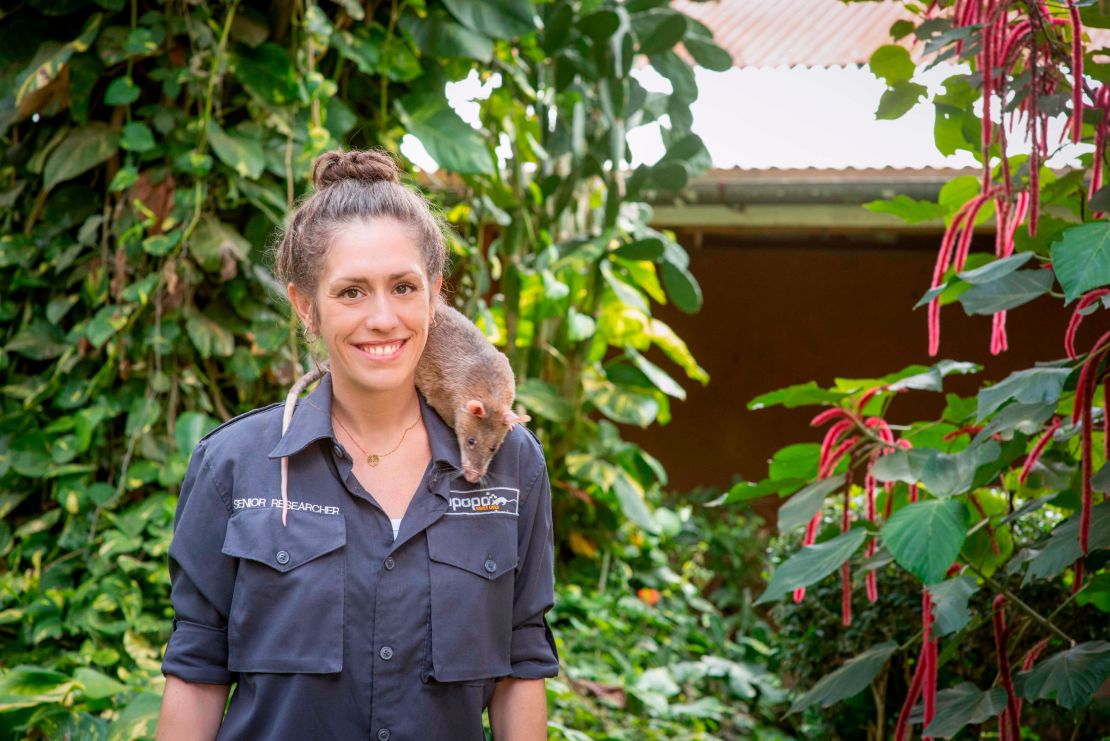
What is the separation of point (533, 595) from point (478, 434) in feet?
0.90

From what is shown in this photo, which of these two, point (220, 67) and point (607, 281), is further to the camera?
point (607, 281)

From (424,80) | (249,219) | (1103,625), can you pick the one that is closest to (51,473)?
(249,219)

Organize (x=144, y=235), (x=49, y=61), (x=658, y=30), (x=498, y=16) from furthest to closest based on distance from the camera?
(x=658, y=30)
(x=498, y=16)
(x=144, y=235)
(x=49, y=61)

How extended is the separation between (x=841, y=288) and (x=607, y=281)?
2.50 meters

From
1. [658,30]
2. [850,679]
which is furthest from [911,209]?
[658,30]

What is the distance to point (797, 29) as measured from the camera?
6.82 meters

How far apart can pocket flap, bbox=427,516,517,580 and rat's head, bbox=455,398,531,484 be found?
3.0 inches

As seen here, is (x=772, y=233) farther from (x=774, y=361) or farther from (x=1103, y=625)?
(x=1103, y=625)

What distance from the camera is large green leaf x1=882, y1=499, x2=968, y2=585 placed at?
6.71 ft

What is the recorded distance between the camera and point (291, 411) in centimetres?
187

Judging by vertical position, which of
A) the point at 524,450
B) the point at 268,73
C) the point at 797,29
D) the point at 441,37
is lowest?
the point at 524,450

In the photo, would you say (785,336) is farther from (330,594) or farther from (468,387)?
(330,594)

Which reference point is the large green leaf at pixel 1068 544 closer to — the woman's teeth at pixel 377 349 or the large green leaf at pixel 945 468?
the large green leaf at pixel 945 468

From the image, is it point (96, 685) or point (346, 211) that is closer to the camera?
point (346, 211)
